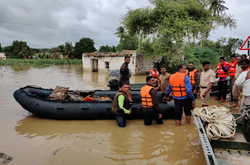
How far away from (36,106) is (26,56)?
58174 mm

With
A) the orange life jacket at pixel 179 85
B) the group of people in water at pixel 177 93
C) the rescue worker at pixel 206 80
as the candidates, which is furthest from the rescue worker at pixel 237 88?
the orange life jacket at pixel 179 85

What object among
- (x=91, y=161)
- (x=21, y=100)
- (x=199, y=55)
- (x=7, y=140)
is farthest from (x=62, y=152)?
(x=199, y=55)

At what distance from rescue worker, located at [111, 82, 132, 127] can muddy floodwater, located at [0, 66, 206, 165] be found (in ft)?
0.83

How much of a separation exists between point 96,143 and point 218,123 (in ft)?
8.35

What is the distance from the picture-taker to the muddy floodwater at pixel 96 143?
342cm

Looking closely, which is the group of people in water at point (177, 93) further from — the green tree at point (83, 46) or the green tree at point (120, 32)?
the green tree at point (83, 46)

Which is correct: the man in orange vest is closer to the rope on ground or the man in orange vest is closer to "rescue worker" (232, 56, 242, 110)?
the rope on ground

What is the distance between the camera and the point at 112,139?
14.1ft

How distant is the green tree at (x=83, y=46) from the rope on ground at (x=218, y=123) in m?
46.6

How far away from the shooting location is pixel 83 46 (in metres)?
47.7

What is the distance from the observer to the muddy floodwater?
3418mm

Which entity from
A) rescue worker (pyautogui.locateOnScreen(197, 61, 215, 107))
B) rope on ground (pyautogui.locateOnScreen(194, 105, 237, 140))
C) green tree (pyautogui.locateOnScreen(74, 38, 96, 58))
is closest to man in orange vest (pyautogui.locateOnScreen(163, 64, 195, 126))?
rope on ground (pyautogui.locateOnScreen(194, 105, 237, 140))

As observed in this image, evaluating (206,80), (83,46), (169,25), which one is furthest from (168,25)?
(83,46)

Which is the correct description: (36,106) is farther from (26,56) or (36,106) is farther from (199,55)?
(26,56)
